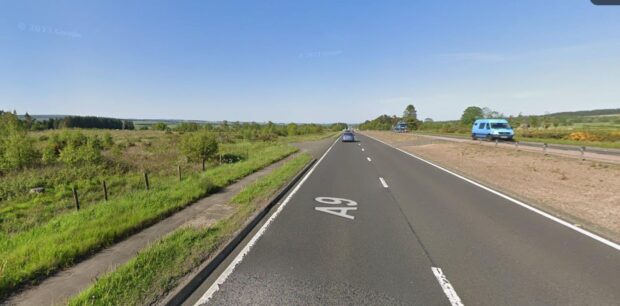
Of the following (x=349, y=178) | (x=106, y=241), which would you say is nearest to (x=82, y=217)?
(x=106, y=241)

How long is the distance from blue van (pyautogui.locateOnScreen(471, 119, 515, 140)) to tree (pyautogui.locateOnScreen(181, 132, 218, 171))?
2961 cm

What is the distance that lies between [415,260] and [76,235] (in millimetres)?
5891

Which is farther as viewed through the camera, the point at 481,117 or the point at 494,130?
the point at 481,117

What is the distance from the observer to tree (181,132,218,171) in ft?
69.1

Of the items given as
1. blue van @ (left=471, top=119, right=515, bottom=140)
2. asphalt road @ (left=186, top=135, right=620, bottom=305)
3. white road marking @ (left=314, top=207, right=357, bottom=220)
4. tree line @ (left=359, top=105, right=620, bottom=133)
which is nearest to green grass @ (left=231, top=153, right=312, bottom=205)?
asphalt road @ (left=186, top=135, right=620, bottom=305)

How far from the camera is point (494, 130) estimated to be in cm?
3180

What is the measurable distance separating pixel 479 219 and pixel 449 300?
3.68m

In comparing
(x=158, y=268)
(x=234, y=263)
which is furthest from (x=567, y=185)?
(x=158, y=268)

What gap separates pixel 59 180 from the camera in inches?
564

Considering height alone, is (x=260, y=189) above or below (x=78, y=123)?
below

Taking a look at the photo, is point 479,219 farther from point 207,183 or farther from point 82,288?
point 207,183

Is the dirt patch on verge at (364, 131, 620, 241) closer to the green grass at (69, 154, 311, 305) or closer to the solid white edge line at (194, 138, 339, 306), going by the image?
the solid white edge line at (194, 138, 339, 306)

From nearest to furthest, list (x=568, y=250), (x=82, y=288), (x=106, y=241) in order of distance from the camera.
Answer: (x=82, y=288) → (x=568, y=250) → (x=106, y=241)

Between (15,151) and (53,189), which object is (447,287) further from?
(15,151)
